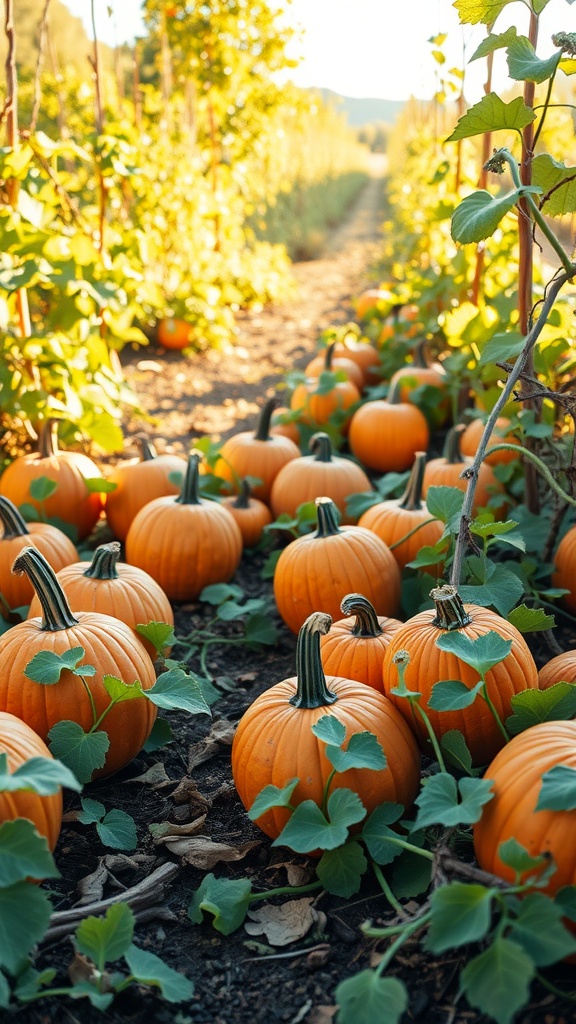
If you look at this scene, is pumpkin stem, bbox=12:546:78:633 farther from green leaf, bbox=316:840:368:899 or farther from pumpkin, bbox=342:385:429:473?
pumpkin, bbox=342:385:429:473

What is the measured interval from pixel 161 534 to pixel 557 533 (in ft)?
4.57

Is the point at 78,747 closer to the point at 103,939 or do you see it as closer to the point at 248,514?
the point at 103,939

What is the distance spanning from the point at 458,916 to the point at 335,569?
4.80ft

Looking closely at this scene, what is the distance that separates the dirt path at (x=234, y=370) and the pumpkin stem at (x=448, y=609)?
2791mm

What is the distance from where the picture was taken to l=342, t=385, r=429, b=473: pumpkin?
430 cm

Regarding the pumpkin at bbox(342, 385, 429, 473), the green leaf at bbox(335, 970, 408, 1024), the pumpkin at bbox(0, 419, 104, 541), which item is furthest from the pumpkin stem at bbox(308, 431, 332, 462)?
the green leaf at bbox(335, 970, 408, 1024)

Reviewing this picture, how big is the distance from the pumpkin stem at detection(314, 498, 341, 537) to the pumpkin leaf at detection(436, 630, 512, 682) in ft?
3.33

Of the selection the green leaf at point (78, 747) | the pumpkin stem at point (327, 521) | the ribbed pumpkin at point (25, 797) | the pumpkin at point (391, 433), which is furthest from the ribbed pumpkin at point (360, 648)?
the pumpkin at point (391, 433)

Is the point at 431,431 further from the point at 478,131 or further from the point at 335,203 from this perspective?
the point at 335,203

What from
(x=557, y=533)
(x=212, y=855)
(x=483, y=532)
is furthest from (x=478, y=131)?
(x=212, y=855)

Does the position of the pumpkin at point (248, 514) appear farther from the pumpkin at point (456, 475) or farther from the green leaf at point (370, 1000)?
the green leaf at point (370, 1000)

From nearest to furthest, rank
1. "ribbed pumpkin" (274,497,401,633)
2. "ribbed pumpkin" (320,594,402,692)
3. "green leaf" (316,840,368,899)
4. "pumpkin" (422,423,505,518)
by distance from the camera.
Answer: "green leaf" (316,840,368,899) → "ribbed pumpkin" (320,594,402,692) → "ribbed pumpkin" (274,497,401,633) → "pumpkin" (422,423,505,518)

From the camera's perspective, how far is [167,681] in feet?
6.68

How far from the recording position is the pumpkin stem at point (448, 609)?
6.44ft
